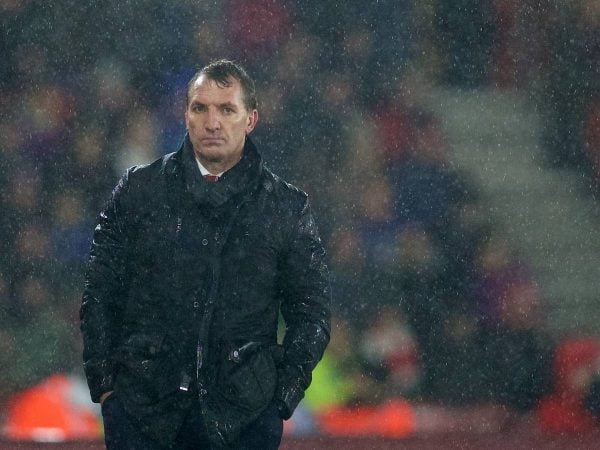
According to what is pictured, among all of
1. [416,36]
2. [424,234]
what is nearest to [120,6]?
[416,36]

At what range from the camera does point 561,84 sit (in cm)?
601

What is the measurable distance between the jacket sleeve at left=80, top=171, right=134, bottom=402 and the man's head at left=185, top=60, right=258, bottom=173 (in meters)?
0.25

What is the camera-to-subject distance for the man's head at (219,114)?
296 cm

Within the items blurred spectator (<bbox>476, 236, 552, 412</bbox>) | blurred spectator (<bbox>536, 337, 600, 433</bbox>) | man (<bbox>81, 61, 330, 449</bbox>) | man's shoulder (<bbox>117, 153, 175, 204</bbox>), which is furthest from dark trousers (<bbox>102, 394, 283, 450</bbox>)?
blurred spectator (<bbox>536, 337, 600, 433</bbox>)

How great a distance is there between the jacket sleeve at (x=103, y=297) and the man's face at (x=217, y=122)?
241mm

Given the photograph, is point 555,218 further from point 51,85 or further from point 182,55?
point 51,85

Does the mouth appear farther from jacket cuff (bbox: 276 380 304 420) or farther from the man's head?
jacket cuff (bbox: 276 380 304 420)

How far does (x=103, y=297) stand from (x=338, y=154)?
10.2ft

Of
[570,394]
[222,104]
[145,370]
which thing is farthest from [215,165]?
[570,394]

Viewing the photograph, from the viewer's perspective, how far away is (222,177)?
2.98 metres

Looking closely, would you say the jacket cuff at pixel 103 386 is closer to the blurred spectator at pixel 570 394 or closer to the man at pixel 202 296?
the man at pixel 202 296

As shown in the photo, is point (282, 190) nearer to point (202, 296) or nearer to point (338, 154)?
point (202, 296)

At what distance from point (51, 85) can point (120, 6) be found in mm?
527

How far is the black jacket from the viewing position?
292 centimetres
